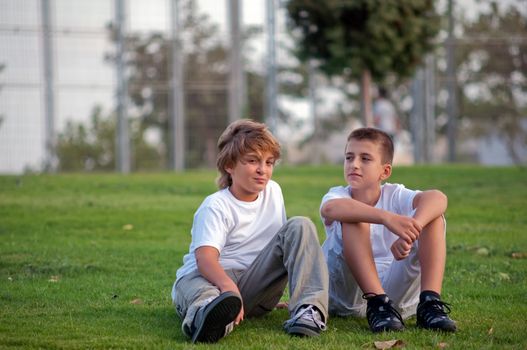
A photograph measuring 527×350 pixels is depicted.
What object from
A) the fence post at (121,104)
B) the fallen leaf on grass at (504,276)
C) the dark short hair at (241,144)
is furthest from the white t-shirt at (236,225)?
the fence post at (121,104)

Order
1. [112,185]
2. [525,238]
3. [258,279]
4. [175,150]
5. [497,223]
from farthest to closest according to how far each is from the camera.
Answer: [175,150], [112,185], [497,223], [525,238], [258,279]

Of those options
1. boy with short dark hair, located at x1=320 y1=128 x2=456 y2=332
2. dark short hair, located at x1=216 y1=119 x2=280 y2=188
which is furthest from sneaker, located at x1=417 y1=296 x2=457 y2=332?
dark short hair, located at x1=216 y1=119 x2=280 y2=188

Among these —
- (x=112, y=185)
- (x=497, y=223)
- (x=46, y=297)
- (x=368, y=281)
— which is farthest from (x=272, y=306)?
(x=112, y=185)

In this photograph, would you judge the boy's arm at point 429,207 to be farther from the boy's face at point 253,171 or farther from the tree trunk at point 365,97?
the tree trunk at point 365,97

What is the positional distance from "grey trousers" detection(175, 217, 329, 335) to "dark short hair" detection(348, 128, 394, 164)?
58 cm

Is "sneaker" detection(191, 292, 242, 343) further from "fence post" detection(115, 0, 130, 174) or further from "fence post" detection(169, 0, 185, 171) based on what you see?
"fence post" detection(169, 0, 185, 171)

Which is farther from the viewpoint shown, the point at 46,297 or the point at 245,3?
the point at 245,3

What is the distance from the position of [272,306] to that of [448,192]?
301 inches

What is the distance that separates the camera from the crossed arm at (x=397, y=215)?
13.2 feet

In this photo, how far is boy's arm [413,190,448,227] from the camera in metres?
4.12

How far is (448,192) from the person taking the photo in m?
11.7

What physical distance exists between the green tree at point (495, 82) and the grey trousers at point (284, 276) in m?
17.7

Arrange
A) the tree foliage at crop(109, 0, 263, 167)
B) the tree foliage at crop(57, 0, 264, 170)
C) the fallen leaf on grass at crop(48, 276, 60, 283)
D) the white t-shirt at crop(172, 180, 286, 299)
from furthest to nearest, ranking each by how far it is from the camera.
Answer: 1. the tree foliage at crop(109, 0, 263, 167)
2. the tree foliage at crop(57, 0, 264, 170)
3. the fallen leaf on grass at crop(48, 276, 60, 283)
4. the white t-shirt at crop(172, 180, 286, 299)

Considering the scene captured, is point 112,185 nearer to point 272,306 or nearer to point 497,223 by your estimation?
point 497,223
